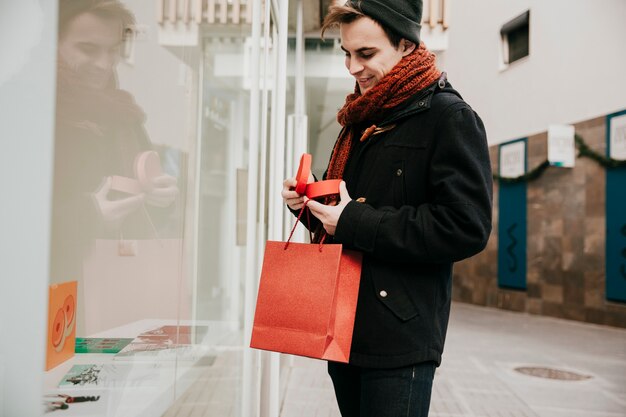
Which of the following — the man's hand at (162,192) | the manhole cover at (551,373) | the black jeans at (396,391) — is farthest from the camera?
the manhole cover at (551,373)

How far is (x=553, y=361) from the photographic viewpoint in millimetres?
5910

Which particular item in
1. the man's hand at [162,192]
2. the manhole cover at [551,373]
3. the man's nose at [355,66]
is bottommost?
the manhole cover at [551,373]

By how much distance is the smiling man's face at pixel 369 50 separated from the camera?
136 centimetres

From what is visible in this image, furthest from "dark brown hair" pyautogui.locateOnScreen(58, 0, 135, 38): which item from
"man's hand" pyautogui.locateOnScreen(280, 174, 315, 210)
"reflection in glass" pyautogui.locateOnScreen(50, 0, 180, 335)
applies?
"man's hand" pyautogui.locateOnScreen(280, 174, 315, 210)

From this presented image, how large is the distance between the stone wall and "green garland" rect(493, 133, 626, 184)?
0.08m

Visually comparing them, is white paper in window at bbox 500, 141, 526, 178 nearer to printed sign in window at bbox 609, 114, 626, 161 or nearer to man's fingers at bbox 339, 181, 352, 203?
printed sign in window at bbox 609, 114, 626, 161

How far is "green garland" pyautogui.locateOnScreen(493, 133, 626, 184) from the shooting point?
8.79 m

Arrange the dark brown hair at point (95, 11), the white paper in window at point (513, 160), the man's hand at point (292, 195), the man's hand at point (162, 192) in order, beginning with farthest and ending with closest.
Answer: the white paper in window at point (513, 160) → the man's hand at point (292, 195) → the man's hand at point (162, 192) → the dark brown hair at point (95, 11)

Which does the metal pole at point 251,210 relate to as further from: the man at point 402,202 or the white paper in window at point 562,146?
the white paper in window at point 562,146

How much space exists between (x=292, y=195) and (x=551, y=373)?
4.82m

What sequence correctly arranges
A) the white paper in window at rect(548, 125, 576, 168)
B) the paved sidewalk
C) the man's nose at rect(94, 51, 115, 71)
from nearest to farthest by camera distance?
the man's nose at rect(94, 51, 115, 71) → the paved sidewalk → the white paper in window at rect(548, 125, 576, 168)

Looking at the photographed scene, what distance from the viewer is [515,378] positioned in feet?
16.5

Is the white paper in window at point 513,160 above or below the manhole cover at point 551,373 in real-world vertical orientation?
above

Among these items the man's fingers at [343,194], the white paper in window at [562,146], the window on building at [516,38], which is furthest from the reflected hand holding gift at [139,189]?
the window on building at [516,38]
